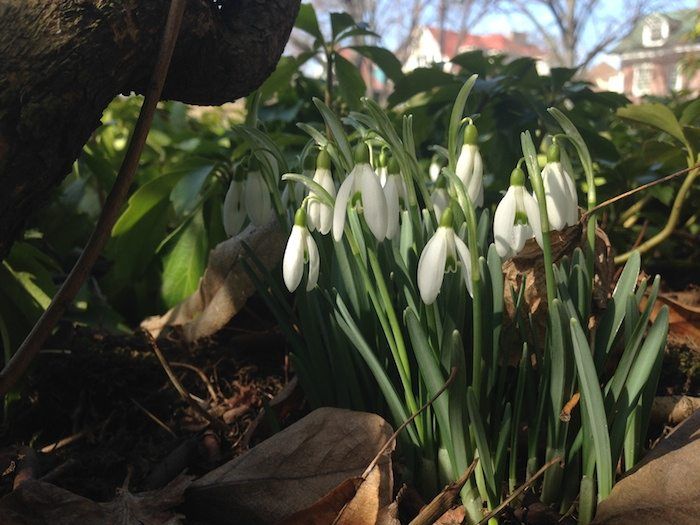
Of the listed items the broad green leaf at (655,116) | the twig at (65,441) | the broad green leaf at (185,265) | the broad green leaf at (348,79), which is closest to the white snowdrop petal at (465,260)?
the twig at (65,441)

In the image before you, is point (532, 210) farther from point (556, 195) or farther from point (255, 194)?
point (255, 194)

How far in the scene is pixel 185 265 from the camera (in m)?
2.03

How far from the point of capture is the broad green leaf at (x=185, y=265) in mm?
2006

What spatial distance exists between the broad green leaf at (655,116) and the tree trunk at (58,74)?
1.08 metres

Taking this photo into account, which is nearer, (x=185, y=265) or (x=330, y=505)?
(x=330, y=505)

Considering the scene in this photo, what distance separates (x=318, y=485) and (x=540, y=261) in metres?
0.53

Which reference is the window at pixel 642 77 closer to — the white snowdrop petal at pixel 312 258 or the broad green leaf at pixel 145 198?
the broad green leaf at pixel 145 198

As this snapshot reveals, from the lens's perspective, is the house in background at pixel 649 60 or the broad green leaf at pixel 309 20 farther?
the house in background at pixel 649 60

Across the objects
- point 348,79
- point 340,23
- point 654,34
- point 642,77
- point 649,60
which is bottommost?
point 642,77

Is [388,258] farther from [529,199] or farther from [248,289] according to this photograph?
[248,289]

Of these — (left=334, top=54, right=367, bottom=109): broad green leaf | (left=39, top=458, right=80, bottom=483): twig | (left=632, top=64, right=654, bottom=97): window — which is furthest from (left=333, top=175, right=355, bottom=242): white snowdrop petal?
(left=632, top=64, right=654, bottom=97): window

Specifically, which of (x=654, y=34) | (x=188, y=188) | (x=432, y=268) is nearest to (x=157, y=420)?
(x=188, y=188)

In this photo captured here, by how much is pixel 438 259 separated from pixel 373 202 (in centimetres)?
13

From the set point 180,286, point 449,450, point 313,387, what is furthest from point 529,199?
point 180,286
